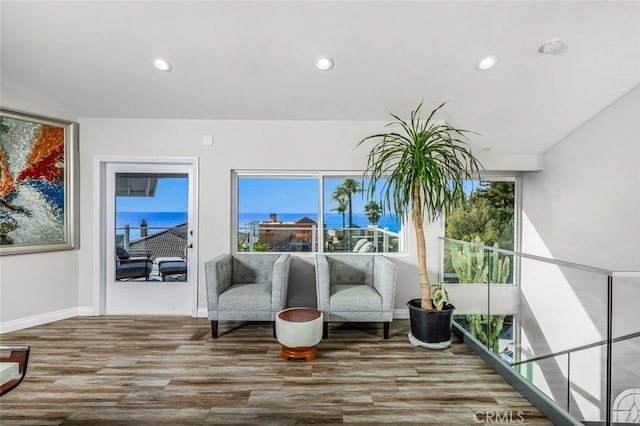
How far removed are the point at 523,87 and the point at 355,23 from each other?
72.3 inches

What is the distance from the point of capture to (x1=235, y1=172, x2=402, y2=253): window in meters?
3.81

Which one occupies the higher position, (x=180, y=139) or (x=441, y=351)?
(x=180, y=139)

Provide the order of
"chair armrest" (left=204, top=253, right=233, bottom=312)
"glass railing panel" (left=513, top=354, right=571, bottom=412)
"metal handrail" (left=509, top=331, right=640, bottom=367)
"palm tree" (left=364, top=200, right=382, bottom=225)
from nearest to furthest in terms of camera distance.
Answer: "metal handrail" (left=509, top=331, right=640, bottom=367), "glass railing panel" (left=513, top=354, right=571, bottom=412), "chair armrest" (left=204, top=253, right=233, bottom=312), "palm tree" (left=364, top=200, right=382, bottom=225)

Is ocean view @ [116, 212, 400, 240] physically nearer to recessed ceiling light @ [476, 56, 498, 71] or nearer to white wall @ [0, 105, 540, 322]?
white wall @ [0, 105, 540, 322]

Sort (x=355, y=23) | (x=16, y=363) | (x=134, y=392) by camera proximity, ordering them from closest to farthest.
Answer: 1. (x=16, y=363)
2. (x=134, y=392)
3. (x=355, y=23)

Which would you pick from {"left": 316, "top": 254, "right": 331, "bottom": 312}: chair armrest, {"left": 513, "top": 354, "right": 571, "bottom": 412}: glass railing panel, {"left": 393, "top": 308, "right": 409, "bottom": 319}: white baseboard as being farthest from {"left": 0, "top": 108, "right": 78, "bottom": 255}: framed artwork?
{"left": 513, "top": 354, "right": 571, "bottom": 412}: glass railing panel

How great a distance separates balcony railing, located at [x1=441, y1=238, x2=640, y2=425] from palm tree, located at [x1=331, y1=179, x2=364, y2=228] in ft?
3.93

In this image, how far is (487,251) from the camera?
286 centimetres

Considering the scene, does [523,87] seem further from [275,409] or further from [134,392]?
[134,392]

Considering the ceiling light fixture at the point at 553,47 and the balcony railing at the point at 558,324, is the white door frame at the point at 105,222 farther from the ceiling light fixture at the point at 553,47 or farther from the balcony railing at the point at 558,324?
the ceiling light fixture at the point at 553,47

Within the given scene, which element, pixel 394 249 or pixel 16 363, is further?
pixel 394 249

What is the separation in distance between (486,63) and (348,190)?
190 centimetres

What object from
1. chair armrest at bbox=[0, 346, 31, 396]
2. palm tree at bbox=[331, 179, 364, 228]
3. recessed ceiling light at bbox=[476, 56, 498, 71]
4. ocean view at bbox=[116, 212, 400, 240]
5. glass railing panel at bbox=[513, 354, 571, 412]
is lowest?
glass railing panel at bbox=[513, 354, 571, 412]

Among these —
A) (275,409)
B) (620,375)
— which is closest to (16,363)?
(275,409)
